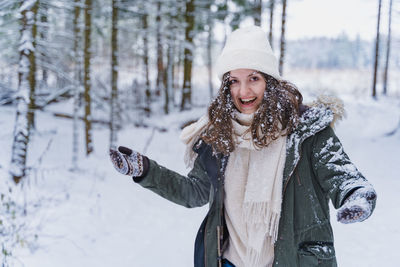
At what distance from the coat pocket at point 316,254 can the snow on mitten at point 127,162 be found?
0.93 metres

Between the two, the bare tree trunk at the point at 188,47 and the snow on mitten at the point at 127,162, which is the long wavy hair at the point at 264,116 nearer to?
the snow on mitten at the point at 127,162

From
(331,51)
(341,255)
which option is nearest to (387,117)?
(341,255)

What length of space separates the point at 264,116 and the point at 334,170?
0.45 meters

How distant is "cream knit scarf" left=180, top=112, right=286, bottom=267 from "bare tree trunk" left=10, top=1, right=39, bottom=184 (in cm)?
567

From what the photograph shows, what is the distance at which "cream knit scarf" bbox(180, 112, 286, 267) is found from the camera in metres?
1.78

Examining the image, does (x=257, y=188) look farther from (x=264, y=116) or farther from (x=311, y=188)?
(x=264, y=116)

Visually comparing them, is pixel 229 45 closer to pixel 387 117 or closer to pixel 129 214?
pixel 129 214

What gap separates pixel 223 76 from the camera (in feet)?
7.00

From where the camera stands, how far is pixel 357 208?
1.31 m

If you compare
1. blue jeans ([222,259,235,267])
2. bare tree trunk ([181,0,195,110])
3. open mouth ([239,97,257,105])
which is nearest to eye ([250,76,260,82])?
open mouth ([239,97,257,105])

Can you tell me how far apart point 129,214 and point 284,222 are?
15.9ft

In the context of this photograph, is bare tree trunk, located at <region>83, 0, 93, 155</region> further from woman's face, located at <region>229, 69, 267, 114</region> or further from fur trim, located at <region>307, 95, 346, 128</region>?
fur trim, located at <region>307, 95, 346, 128</region>

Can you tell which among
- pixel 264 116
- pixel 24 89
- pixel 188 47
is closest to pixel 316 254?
pixel 264 116

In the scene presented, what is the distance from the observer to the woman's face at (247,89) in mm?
1913
